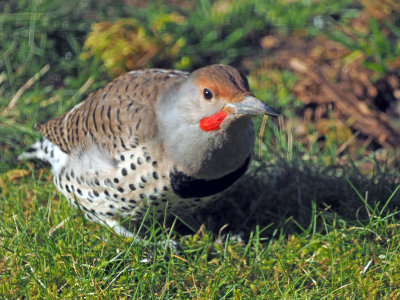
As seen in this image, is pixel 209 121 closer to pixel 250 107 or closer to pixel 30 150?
pixel 250 107

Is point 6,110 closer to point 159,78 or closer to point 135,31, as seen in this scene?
point 135,31

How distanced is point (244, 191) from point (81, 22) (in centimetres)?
264

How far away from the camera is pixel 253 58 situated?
19.9ft

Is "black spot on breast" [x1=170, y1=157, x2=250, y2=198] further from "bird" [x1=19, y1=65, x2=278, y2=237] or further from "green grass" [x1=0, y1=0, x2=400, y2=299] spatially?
"green grass" [x1=0, y1=0, x2=400, y2=299]

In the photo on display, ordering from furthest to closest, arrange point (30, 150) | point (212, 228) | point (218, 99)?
point (30, 150)
point (212, 228)
point (218, 99)

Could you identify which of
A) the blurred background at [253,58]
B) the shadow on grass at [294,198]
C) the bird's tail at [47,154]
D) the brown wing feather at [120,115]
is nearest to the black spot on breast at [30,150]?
the bird's tail at [47,154]

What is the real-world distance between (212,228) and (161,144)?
2.80 feet

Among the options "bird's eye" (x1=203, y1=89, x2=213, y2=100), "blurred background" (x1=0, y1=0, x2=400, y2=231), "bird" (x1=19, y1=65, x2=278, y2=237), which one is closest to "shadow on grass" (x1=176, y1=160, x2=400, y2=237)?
"blurred background" (x1=0, y1=0, x2=400, y2=231)

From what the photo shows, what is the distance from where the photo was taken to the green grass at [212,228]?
3303mm

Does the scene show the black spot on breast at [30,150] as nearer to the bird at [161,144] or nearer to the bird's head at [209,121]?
the bird at [161,144]

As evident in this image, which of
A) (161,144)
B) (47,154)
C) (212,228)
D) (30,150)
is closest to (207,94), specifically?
(161,144)

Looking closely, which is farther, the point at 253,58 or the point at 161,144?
the point at 253,58

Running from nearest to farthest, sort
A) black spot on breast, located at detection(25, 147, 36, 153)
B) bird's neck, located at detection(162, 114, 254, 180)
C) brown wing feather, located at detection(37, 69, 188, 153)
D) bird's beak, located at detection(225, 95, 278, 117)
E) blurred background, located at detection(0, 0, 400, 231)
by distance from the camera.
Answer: bird's beak, located at detection(225, 95, 278, 117)
bird's neck, located at detection(162, 114, 254, 180)
brown wing feather, located at detection(37, 69, 188, 153)
black spot on breast, located at detection(25, 147, 36, 153)
blurred background, located at detection(0, 0, 400, 231)

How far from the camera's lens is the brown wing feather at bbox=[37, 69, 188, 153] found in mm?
3668
